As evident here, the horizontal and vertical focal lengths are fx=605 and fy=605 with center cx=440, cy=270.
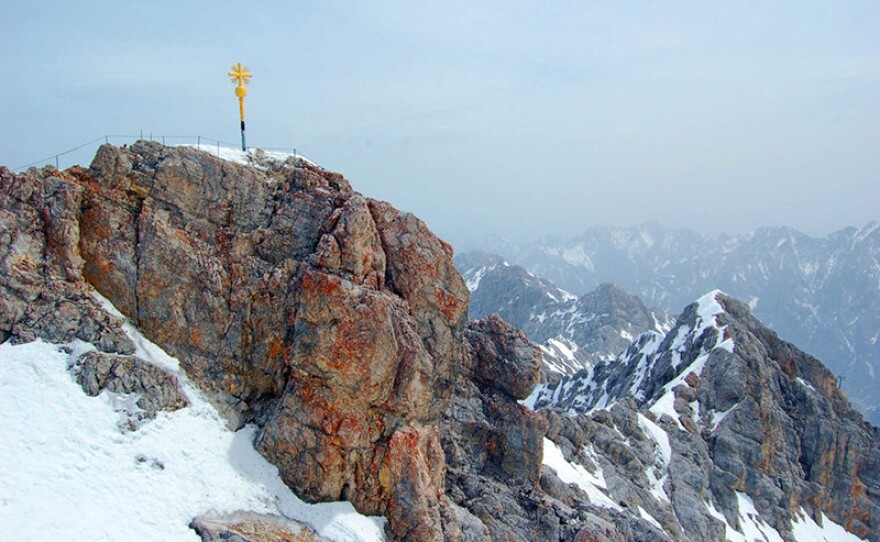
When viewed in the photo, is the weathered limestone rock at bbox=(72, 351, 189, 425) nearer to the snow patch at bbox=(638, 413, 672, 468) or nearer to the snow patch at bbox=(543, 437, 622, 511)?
the snow patch at bbox=(543, 437, 622, 511)

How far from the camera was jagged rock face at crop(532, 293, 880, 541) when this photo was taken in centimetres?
6172

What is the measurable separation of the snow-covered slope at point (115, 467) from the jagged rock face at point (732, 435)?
3441cm

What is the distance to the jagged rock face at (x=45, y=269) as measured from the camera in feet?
94.5

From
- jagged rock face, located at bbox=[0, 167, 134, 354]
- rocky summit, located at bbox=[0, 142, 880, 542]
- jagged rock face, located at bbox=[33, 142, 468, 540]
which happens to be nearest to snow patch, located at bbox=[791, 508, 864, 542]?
rocky summit, located at bbox=[0, 142, 880, 542]

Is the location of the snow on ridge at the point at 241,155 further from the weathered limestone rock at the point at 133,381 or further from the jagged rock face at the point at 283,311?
the weathered limestone rock at the point at 133,381

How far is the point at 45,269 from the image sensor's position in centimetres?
3002

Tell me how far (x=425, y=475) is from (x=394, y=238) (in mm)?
13698

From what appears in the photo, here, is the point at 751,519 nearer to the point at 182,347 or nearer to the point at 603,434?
the point at 603,434

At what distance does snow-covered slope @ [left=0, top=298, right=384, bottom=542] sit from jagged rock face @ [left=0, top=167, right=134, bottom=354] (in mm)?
852

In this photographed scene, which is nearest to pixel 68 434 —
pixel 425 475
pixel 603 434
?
pixel 425 475

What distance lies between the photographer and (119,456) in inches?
1051

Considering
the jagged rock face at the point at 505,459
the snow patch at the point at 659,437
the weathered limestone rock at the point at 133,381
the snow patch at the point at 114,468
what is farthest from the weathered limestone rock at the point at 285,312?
the snow patch at the point at 659,437

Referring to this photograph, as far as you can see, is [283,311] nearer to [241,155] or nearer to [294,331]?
[294,331]

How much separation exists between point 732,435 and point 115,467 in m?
68.7
